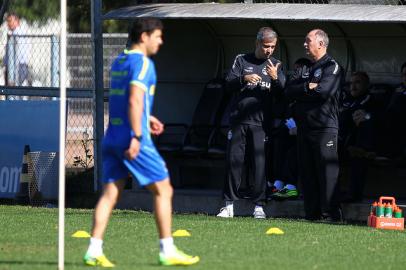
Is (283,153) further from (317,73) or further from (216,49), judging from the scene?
(216,49)

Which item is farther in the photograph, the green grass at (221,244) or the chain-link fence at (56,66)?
the chain-link fence at (56,66)

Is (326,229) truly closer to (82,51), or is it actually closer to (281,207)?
(281,207)

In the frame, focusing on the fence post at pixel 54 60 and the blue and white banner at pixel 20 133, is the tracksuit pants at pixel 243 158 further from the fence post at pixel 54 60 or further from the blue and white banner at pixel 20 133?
the fence post at pixel 54 60

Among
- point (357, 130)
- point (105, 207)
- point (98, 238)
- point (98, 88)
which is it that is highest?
point (98, 88)

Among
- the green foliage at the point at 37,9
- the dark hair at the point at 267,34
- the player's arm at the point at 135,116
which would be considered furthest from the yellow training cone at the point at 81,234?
the green foliage at the point at 37,9

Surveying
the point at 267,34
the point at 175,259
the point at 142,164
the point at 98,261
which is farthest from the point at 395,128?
the point at 98,261

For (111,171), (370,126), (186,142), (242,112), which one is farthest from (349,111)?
(111,171)

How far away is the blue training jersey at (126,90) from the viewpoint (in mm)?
8812

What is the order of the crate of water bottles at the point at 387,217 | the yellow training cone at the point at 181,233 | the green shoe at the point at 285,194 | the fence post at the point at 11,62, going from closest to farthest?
the yellow training cone at the point at 181,233 → the crate of water bottles at the point at 387,217 → the green shoe at the point at 285,194 → the fence post at the point at 11,62

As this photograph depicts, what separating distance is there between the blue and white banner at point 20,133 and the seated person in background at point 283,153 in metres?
3.21

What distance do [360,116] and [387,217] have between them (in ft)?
5.68

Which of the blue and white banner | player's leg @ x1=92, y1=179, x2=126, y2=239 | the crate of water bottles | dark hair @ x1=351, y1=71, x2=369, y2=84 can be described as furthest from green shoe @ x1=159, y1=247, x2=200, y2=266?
Answer: the blue and white banner

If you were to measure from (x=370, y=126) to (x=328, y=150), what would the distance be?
920 mm

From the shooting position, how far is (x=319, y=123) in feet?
43.2
